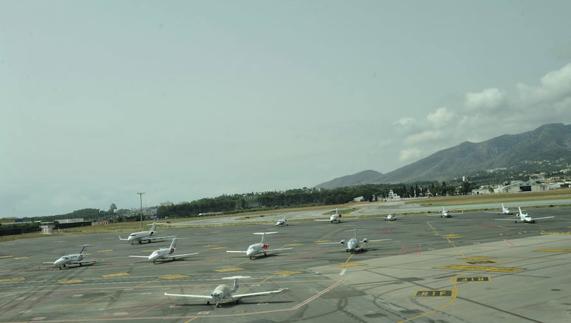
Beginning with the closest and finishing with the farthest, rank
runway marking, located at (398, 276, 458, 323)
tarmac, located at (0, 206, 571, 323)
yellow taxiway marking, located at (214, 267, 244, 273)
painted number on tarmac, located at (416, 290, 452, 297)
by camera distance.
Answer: runway marking, located at (398, 276, 458, 323) → tarmac, located at (0, 206, 571, 323) → painted number on tarmac, located at (416, 290, 452, 297) → yellow taxiway marking, located at (214, 267, 244, 273)

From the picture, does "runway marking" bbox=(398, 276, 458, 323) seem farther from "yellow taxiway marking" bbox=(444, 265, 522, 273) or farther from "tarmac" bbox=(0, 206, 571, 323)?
"yellow taxiway marking" bbox=(444, 265, 522, 273)

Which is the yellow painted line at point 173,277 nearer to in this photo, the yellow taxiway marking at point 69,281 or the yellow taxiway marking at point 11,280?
the yellow taxiway marking at point 69,281

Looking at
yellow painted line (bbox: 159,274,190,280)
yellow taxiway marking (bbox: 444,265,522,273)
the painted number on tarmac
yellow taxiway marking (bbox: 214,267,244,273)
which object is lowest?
yellow taxiway marking (bbox: 444,265,522,273)

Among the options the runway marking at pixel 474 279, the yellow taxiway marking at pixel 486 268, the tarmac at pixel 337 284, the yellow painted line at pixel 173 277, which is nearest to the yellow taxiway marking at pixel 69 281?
the tarmac at pixel 337 284

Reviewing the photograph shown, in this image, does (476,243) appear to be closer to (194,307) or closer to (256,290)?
(256,290)

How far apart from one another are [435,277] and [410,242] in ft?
101

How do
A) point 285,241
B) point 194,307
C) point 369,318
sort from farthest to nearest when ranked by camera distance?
1. point 285,241
2. point 194,307
3. point 369,318

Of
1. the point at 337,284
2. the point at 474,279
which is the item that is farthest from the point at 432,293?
the point at 337,284

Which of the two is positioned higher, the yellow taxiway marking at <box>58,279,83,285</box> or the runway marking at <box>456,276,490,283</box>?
the yellow taxiway marking at <box>58,279,83,285</box>

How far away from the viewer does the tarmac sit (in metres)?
32.0

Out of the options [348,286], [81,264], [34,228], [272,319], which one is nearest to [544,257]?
[348,286]

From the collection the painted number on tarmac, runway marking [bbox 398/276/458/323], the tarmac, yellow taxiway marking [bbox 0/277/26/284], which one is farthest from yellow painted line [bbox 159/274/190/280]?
runway marking [bbox 398/276/458/323]

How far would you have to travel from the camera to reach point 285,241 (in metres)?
88.6

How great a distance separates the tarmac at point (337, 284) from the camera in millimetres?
31984
